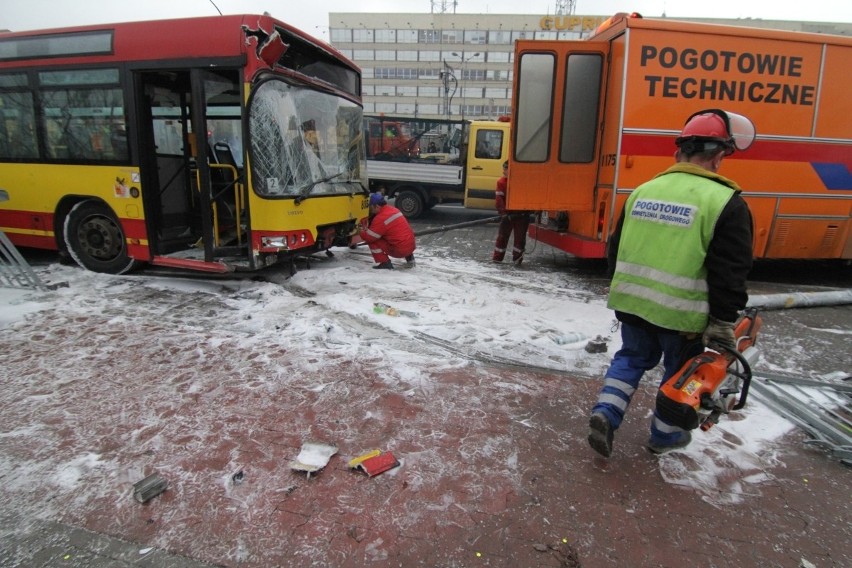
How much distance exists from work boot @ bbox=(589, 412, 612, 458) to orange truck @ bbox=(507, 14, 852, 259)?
3.69 metres

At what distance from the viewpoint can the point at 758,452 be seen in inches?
111

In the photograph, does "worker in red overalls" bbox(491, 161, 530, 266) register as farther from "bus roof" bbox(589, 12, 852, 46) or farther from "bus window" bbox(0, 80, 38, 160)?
"bus window" bbox(0, 80, 38, 160)

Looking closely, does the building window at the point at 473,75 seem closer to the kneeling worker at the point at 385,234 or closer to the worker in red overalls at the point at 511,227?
the worker in red overalls at the point at 511,227

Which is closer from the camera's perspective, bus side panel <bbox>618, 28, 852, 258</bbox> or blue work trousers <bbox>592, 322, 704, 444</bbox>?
blue work trousers <bbox>592, 322, 704, 444</bbox>

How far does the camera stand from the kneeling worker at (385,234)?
6.81 metres

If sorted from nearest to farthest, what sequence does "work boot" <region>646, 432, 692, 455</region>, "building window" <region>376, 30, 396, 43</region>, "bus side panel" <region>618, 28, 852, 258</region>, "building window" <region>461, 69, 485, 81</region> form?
"work boot" <region>646, 432, 692, 455</region> < "bus side panel" <region>618, 28, 852, 258</region> < "building window" <region>461, 69, 485, 81</region> < "building window" <region>376, 30, 396, 43</region>

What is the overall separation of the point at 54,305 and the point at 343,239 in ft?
11.3

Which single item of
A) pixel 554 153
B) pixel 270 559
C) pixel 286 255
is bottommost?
pixel 270 559

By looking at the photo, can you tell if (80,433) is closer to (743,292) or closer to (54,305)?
(54,305)

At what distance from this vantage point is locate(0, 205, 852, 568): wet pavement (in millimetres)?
2078

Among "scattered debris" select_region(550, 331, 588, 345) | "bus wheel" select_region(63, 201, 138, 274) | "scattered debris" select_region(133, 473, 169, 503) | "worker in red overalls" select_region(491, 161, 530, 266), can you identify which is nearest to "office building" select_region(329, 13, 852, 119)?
"worker in red overalls" select_region(491, 161, 530, 266)

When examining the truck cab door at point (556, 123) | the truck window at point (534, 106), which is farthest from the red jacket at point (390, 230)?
the truck window at point (534, 106)

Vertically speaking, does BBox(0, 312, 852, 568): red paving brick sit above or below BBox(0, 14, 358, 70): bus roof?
below

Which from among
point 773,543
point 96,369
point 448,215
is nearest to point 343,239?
point 96,369
